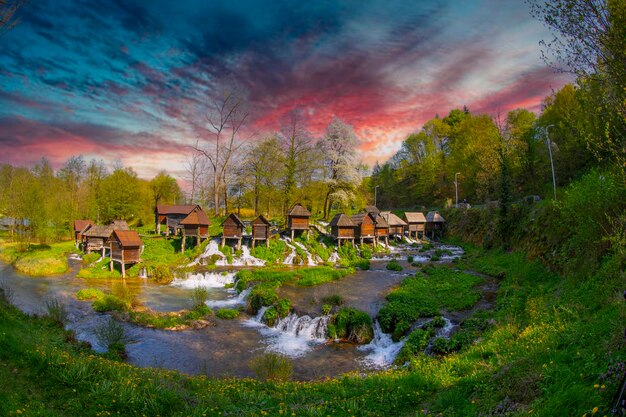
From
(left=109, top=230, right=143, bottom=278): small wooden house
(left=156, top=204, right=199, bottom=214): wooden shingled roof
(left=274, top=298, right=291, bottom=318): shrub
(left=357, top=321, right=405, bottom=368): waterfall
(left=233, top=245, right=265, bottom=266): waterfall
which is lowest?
(left=357, top=321, right=405, bottom=368): waterfall

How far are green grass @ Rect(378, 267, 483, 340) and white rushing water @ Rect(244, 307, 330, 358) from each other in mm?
3080

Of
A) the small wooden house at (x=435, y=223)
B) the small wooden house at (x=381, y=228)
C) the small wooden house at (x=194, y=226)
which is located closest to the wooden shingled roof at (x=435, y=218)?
the small wooden house at (x=435, y=223)

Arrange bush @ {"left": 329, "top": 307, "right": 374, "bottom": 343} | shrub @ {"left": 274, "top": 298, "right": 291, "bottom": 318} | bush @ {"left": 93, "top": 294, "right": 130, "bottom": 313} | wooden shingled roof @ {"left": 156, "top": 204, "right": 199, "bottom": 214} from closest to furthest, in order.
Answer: bush @ {"left": 329, "top": 307, "right": 374, "bottom": 343}, shrub @ {"left": 274, "top": 298, "right": 291, "bottom": 318}, bush @ {"left": 93, "top": 294, "right": 130, "bottom": 313}, wooden shingled roof @ {"left": 156, "top": 204, "right": 199, "bottom": 214}

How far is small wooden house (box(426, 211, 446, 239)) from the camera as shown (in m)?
49.3

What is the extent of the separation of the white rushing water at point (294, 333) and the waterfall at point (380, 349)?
232 cm

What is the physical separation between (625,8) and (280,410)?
12186 millimetres

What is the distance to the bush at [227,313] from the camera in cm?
1889

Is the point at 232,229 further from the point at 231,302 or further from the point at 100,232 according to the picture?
the point at 100,232

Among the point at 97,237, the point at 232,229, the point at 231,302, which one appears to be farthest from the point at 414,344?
the point at 97,237

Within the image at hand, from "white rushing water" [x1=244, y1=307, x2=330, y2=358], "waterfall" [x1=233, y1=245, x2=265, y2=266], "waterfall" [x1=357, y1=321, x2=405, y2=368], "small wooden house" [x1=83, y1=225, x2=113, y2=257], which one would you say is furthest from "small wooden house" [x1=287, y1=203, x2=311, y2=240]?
"waterfall" [x1=357, y1=321, x2=405, y2=368]

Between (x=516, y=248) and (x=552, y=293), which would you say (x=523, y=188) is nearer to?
(x=516, y=248)

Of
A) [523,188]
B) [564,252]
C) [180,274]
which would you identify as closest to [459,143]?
[523,188]

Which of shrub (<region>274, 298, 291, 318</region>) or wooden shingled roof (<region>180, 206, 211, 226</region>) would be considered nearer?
shrub (<region>274, 298, 291, 318</region>)

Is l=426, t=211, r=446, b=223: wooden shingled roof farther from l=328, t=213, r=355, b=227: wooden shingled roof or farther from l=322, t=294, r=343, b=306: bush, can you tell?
l=322, t=294, r=343, b=306: bush
